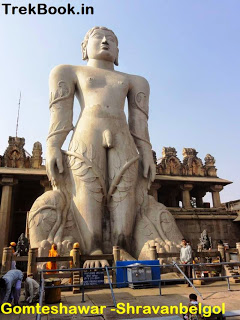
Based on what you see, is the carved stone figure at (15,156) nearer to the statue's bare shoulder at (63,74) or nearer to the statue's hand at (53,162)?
the statue's bare shoulder at (63,74)

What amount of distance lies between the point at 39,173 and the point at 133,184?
8.76 meters

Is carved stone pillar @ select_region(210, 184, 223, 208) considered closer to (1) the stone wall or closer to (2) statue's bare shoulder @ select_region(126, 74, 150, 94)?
(1) the stone wall

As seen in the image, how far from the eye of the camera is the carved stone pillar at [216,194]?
2062cm

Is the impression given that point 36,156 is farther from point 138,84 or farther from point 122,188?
point 122,188

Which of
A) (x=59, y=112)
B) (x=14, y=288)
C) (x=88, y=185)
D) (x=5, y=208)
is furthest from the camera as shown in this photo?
(x=5, y=208)

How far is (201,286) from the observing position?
23.5ft

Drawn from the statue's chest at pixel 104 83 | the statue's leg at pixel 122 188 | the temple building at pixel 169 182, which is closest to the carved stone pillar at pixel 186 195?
the temple building at pixel 169 182

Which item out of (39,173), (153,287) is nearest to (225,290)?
(153,287)

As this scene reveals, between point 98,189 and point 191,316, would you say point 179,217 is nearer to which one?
point 98,189

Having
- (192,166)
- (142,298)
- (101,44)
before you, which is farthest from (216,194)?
(142,298)

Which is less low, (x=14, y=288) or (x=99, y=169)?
(x=99, y=169)

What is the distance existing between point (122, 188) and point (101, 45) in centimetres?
593

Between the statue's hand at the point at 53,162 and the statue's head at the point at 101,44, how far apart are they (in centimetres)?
442

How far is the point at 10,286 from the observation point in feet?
17.0
